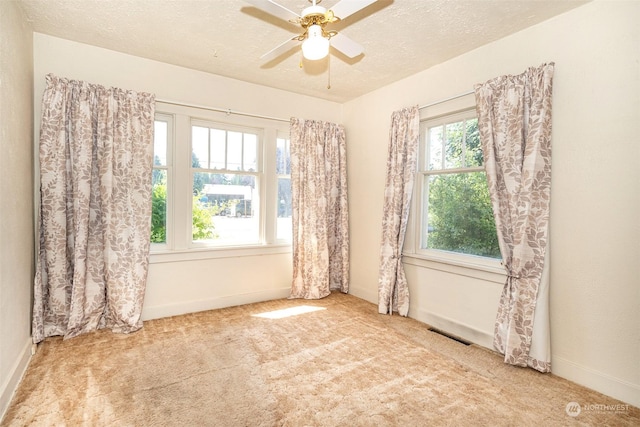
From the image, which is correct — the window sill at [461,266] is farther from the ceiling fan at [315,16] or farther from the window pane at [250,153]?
the ceiling fan at [315,16]

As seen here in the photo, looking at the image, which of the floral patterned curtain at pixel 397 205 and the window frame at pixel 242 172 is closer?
the floral patterned curtain at pixel 397 205

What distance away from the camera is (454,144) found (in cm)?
329

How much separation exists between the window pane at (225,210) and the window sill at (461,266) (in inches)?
76.3

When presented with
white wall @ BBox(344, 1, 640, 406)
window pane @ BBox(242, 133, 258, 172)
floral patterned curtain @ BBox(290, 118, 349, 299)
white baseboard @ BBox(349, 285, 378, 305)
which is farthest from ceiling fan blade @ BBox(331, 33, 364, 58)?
white baseboard @ BBox(349, 285, 378, 305)

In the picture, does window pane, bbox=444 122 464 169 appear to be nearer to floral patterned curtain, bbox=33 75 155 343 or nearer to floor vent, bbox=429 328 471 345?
floor vent, bbox=429 328 471 345

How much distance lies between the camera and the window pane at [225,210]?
3.73 metres

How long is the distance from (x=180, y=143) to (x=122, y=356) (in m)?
2.11

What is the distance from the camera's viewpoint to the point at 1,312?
1980 millimetres

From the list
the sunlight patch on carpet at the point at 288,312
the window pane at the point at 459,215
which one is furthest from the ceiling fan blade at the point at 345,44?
the sunlight patch on carpet at the point at 288,312

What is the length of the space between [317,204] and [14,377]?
10.2ft

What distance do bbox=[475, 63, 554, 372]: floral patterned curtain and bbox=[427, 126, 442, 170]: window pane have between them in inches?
28.6

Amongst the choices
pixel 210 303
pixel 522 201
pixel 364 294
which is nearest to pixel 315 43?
pixel 522 201

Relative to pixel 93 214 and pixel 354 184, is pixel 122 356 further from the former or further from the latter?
pixel 354 184

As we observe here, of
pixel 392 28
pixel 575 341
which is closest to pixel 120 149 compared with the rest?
pixel 392 28
